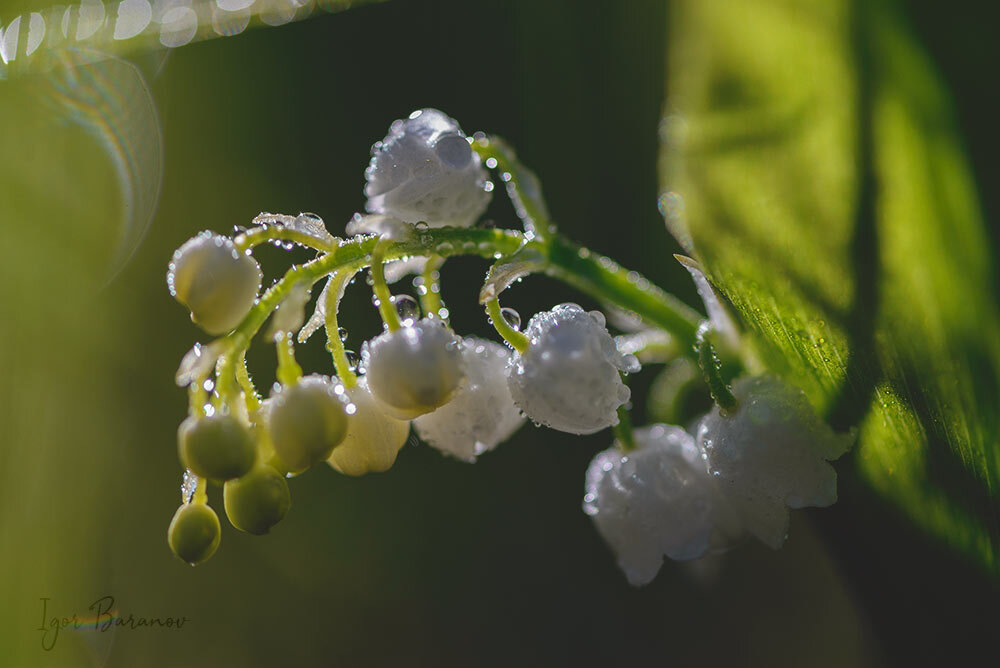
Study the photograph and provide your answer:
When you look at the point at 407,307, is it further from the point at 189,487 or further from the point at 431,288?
the point at 189,487

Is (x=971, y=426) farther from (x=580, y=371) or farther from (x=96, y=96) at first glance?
(x=96, y=96)

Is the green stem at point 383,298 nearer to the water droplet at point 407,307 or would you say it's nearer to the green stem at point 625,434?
the water droplet at point 407,307

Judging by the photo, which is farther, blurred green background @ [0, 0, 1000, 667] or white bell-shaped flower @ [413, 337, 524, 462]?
blurred green background @ [0, 0, 1000, 667]

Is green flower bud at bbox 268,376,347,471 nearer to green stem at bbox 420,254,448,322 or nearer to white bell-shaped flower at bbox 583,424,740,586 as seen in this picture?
green stem at bbox 420,254,448,322

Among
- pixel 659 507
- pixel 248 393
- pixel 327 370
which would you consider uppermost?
pixel 248 393

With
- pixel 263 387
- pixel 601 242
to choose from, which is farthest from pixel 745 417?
pixel 263 387

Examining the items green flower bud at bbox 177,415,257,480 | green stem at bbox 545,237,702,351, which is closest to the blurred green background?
green stem at bbox 545,237,702,351

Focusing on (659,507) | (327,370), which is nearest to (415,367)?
(659,507)
